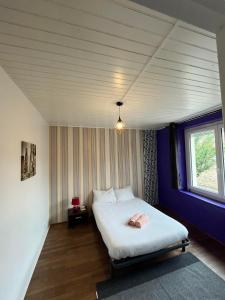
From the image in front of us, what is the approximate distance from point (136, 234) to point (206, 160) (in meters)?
2.09

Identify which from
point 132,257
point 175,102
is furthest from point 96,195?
point 175,102

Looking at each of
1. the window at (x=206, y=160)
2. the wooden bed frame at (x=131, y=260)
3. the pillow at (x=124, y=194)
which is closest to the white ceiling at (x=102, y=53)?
the window at (x=206, y=160)

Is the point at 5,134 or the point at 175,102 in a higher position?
the point at 175,102

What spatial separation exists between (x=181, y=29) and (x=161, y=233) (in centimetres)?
232

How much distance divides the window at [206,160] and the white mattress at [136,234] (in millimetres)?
1139

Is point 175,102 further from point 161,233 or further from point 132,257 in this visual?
point 132,257

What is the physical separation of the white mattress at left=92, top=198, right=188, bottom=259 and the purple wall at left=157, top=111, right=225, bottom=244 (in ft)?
2.71

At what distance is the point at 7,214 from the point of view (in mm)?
1364

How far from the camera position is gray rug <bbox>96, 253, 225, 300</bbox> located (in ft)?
5.35

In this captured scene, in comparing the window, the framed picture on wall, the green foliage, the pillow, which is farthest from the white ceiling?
the pillow

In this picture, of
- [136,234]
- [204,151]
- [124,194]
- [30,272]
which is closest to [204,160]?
[204,151]

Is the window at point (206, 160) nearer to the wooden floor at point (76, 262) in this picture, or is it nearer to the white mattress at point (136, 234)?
the wooden floor at point (76, 262)

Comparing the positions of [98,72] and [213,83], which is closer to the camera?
[98,72]

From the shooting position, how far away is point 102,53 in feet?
3.77
